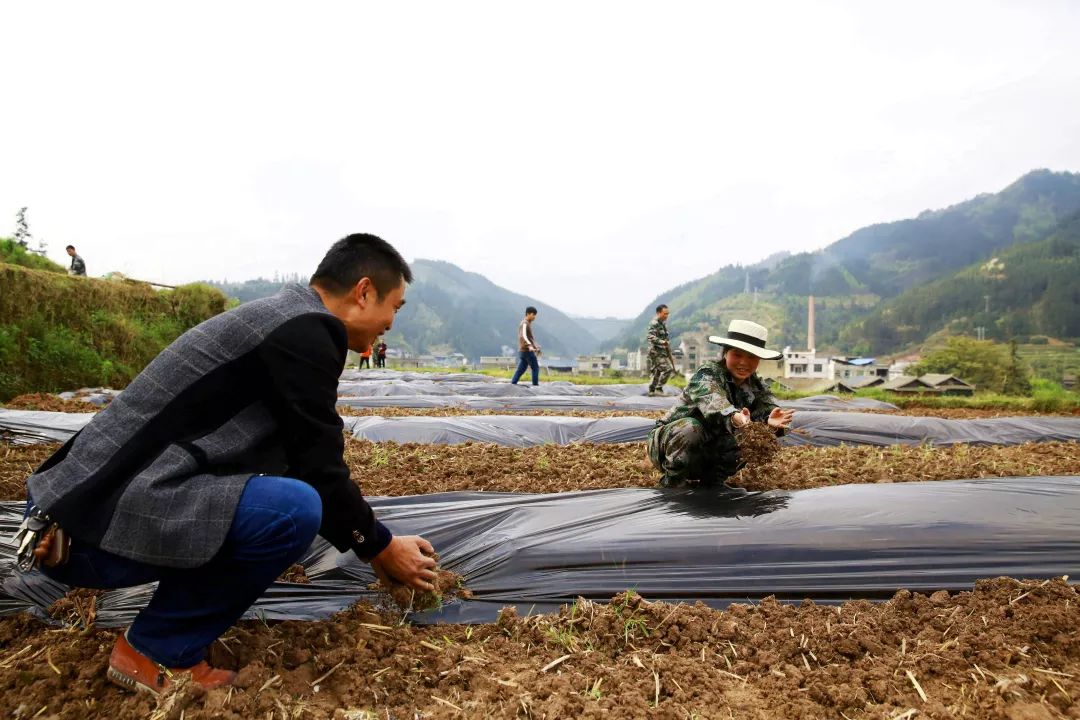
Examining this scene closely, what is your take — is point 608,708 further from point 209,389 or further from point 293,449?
point 209,389

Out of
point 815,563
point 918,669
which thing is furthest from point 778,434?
point 918,669

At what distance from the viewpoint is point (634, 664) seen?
1.69 meters

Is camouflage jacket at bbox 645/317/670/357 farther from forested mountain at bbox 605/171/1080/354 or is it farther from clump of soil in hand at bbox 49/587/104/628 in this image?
forested mountain at bbox 605/171/1080/354

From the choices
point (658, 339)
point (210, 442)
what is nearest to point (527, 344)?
point (658, 339)

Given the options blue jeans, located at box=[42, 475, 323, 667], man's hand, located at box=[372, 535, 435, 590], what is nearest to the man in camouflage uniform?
man's hand, located at box=[372, 535, 435, 590]

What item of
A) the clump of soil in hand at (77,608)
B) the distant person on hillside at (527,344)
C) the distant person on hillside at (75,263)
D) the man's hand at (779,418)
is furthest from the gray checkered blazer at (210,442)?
the distant person on hillside at (75,263)

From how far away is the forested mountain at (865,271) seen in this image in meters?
95.6

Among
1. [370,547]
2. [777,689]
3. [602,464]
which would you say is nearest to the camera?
[777,689]

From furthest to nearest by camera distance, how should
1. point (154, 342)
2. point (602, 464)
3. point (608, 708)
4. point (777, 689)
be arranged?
1. point (154, 342)
2. point (602, 464)
3. point (777, 689)
4. point (608, 708)

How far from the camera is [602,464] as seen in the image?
4.17 metres

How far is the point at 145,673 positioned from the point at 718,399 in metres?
2.28

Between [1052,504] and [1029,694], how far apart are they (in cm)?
101

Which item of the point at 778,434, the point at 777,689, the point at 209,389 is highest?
the point at 209,389

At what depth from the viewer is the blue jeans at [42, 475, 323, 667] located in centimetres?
148
